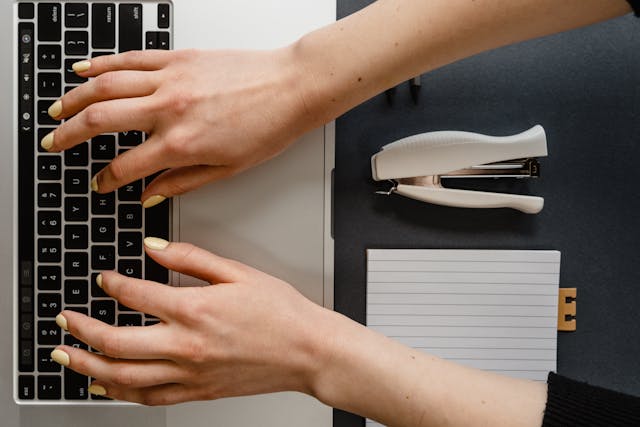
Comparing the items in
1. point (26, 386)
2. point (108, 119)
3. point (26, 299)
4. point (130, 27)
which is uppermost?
point (130, 27)

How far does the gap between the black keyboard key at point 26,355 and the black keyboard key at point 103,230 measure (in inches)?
5.9

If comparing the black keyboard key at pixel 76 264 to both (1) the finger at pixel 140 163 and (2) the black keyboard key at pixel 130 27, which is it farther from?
(2) the black keyboard key at pixel 130 27

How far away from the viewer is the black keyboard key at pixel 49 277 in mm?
614

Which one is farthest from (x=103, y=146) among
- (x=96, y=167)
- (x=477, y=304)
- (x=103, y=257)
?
(x=477, y=304)

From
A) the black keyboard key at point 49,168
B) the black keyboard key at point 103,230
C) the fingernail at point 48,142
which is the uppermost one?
the fingernail at point 48,142

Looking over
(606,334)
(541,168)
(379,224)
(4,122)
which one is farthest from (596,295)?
(4,122)

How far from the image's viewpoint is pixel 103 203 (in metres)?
0.61

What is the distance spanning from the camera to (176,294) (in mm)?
540

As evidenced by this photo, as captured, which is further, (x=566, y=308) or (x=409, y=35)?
(x=566, y=308)

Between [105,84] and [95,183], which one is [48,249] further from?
[105,84]

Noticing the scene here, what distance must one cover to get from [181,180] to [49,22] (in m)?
0.24

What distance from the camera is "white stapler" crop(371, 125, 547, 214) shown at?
0.62 m

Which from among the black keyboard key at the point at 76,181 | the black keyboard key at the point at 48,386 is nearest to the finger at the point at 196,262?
the black keyboard key at the point at 76,181

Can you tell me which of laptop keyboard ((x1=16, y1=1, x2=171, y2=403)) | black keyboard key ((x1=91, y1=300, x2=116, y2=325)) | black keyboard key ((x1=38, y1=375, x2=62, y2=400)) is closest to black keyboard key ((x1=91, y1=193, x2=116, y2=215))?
laptop keyboard ((x1=16, y1=1, x2=171, y2=403))
